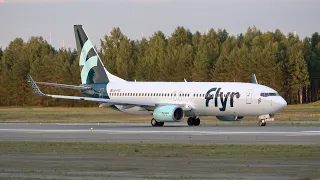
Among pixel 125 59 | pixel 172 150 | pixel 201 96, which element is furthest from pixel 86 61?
pixel 125 59

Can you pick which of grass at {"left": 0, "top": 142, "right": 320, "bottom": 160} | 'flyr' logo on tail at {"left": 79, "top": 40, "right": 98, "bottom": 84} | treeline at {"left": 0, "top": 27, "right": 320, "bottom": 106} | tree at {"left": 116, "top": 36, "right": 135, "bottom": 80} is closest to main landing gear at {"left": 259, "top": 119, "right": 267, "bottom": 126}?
'flyr' logo on tail at {"left": 79, "top": 40, "right": 98, "bottom": 84}

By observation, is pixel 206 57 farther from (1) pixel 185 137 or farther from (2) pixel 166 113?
(1) pixel 185 137

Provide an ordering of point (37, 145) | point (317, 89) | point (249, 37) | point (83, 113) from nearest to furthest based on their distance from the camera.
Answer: point (37, 145)
point (83, 113)
point (317, 89)
point (249, 37)

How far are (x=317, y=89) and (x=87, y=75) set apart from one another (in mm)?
74476

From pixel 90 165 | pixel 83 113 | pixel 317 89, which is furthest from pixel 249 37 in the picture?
pixel 90 165

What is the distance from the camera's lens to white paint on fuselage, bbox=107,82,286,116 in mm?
62594

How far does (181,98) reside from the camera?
66.0 m

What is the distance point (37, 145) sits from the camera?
3925cm

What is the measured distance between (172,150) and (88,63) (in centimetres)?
3831

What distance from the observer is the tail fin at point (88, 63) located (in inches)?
2830

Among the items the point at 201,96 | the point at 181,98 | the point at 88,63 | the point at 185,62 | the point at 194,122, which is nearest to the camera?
the point at 201,96

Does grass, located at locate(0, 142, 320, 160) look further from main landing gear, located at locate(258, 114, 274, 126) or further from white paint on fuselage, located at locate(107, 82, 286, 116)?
white paint on fuselage, located at locate(107, 82, 286, 116)

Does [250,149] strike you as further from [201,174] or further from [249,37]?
[249,37]

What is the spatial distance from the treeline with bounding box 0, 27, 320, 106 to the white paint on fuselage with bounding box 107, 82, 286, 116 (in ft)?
157
